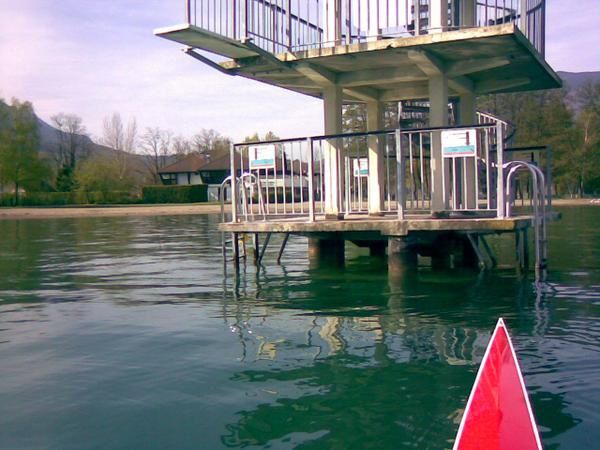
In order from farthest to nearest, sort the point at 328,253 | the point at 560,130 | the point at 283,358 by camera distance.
A: the point at 560,130
the point at 328,253
the point at 283,358

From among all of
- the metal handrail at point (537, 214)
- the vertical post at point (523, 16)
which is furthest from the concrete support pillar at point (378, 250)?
the vertical post at point (523, 16)

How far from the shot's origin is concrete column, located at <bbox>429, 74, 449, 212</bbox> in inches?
424

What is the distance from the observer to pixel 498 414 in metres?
2.47

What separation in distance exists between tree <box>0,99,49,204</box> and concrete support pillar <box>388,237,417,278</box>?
72.2 metres

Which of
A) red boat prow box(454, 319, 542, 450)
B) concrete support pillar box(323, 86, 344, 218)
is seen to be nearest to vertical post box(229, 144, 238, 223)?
concrete support pillar box(323, 86, 344, 218)

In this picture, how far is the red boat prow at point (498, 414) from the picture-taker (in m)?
2.36

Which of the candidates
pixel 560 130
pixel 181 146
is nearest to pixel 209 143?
pixel 181 146

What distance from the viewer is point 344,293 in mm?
9875

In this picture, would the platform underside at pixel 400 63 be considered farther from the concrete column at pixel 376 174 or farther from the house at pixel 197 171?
the house at pixel 197 171

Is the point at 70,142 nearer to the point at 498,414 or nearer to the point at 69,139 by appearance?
the point at 69,139

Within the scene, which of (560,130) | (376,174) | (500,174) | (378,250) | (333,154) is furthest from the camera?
(560,130)

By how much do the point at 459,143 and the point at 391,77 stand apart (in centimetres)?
277

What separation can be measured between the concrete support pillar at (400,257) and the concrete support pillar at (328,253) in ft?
7.88

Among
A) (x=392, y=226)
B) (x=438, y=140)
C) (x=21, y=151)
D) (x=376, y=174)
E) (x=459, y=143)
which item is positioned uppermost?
(x=21, y=151)
